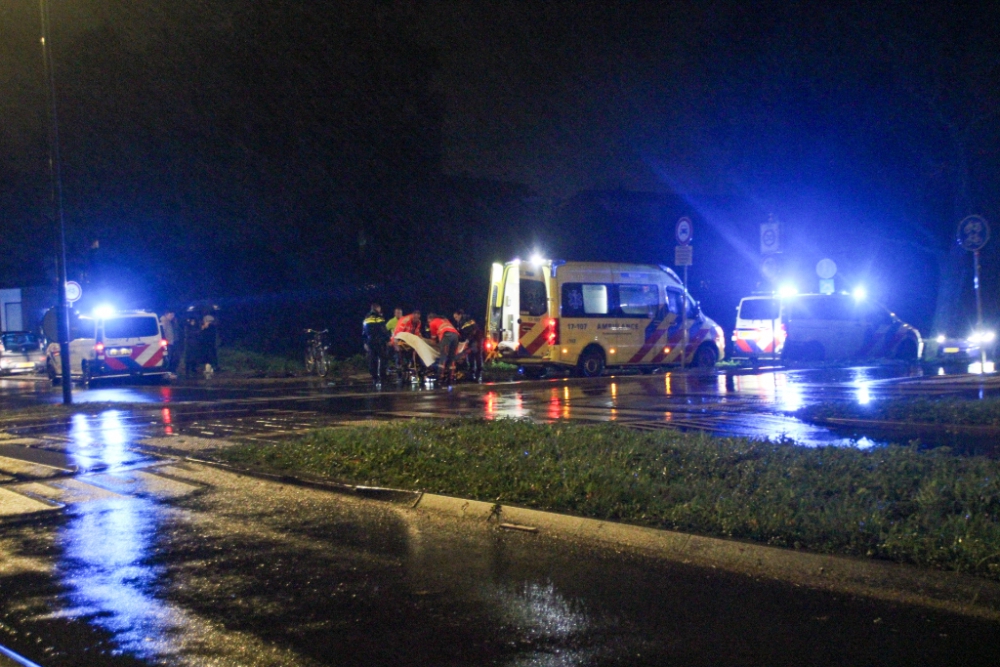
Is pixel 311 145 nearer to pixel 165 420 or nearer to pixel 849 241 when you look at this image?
pixel 165 420

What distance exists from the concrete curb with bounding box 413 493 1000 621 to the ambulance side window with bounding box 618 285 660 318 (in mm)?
16037

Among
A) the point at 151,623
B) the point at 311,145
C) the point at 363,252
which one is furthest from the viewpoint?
the point at 363,252

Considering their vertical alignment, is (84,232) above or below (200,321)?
above

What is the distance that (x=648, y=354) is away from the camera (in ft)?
77.7

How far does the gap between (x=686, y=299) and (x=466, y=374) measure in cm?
597

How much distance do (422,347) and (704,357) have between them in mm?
7784

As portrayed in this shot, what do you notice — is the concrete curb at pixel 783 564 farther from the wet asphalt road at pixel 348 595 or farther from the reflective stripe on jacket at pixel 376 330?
the reflective stripe on jacket at pixel 376 330

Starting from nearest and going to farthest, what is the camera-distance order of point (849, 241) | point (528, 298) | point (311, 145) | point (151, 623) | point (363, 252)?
1. point (151, 623)
2. point (528, 298)
3. point (311, 145)
4. point (363, 252)
5. point (849, 241)

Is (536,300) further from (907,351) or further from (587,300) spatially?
(907,351)

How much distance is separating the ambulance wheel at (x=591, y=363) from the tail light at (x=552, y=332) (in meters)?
0.98

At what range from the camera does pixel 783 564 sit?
5762 millimetres

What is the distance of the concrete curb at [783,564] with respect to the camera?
507 cm

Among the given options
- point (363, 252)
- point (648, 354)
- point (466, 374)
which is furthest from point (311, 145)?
point (648, 354)

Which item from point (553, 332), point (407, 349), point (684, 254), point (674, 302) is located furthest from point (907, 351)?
point (407, 349)
